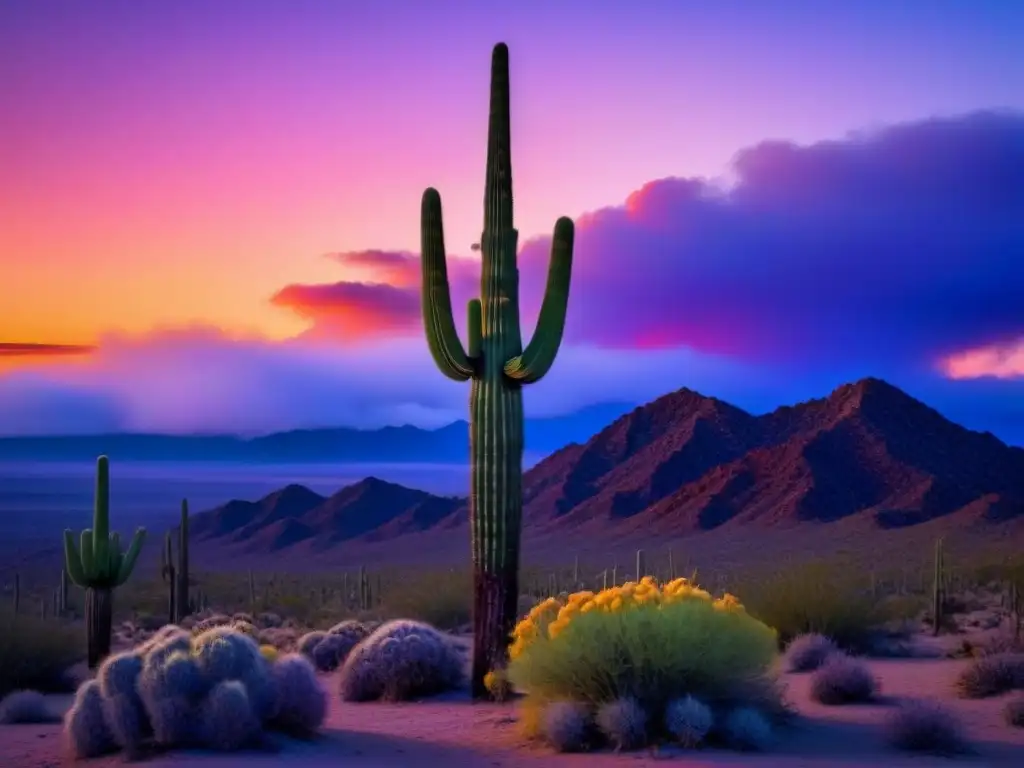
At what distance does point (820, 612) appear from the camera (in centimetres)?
2359

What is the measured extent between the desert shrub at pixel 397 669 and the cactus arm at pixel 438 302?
405 centimetres

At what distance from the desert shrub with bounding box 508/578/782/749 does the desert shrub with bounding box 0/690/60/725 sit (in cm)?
687

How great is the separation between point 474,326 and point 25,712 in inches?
321

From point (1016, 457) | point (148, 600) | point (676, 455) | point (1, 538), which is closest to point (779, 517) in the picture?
point (676, 455)

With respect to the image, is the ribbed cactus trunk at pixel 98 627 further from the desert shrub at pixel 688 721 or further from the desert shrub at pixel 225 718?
the desert shrub at pixel 688 721

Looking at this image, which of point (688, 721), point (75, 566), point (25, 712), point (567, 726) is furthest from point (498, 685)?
point (75, 566)

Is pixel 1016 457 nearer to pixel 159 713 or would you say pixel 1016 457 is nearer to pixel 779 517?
pixel 779 517

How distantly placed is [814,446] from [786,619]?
6733 cm

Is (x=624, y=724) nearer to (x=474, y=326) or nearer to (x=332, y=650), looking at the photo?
(x=474, y=326)

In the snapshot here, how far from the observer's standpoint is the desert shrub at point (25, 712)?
55.6 feet

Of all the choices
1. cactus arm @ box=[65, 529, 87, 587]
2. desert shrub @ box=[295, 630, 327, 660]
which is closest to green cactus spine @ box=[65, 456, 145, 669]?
cactus arm @ box=[65, 529, 87, 587]

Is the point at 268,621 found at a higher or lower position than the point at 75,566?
lower

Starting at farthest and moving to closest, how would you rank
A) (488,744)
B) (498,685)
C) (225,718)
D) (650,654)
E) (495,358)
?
(495,358), (498,685), (488,744), (650,654), (225,718)

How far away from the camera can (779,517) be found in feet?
269
